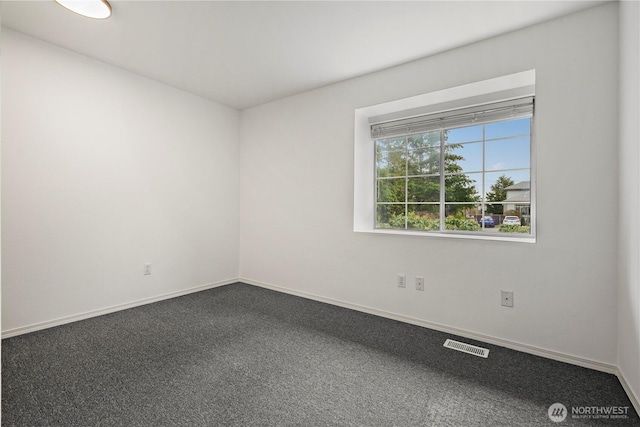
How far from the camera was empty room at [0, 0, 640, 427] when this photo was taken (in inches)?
76.9

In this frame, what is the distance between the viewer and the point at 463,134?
124 inches

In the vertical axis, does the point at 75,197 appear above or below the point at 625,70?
below

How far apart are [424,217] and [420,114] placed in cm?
104

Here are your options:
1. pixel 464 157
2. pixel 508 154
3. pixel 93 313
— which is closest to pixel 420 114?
pixel 464 157

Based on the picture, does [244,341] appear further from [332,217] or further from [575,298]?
[575,298]

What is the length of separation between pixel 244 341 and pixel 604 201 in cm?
275

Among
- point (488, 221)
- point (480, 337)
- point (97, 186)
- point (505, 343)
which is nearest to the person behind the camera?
point (505, 343)

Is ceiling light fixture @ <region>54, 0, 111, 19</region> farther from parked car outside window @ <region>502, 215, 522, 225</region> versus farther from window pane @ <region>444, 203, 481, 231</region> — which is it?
parked car outside window @ <region>502, 215, 522, 225</region>

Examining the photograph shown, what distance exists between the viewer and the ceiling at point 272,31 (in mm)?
2305

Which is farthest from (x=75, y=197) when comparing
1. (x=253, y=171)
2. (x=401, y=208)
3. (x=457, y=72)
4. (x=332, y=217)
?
(x=457, y=72)

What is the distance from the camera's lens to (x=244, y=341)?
8.51 ft

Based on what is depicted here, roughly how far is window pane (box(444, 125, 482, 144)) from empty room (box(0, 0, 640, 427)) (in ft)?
0.12

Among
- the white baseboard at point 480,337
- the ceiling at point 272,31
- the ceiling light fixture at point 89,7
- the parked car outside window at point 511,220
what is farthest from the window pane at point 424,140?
the ceiling light fixture at point 89,7

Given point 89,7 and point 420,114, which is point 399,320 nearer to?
point 420,114
